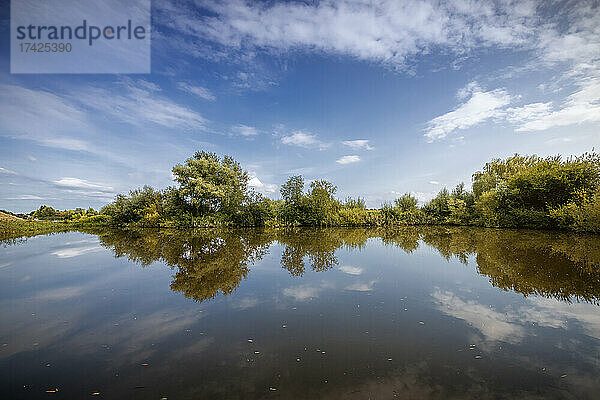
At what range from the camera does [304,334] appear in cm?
374

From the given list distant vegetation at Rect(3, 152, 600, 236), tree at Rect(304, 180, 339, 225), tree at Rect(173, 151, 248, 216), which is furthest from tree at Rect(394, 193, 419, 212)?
tree at Rect(173, 151, 248, 216)

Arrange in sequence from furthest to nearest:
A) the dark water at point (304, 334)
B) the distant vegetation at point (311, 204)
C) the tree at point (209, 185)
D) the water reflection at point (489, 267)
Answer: the tree at point (209, 185) → the distant vegetation at point (311, 204) → the water reflection at point (489, 267) → the dark water at point (304, 334)

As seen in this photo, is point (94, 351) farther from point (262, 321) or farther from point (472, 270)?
point (472, 270)

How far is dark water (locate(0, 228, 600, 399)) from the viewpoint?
104 inches

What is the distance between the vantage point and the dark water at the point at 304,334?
2639 mm

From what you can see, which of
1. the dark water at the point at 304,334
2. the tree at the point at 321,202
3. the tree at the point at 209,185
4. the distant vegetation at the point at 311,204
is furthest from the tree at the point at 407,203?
the dark water at the point at 304,334

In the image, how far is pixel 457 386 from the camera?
2572 mm

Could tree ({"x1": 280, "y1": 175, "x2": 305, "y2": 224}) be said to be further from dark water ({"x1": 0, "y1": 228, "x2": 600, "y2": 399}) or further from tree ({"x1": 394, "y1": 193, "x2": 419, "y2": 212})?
dark water ({"x1": 0, "y1": 228, "x2": 600, "y2": 399})

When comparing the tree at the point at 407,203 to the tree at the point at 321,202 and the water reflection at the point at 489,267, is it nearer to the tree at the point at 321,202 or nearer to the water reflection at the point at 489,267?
the tree at the point at 321,202

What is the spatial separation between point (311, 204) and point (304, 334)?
75.3 ft

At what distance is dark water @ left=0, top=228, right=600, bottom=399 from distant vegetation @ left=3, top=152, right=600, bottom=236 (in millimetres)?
17680

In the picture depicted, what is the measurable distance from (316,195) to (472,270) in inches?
757

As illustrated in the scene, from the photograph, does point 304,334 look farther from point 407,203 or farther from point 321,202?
point 407,203

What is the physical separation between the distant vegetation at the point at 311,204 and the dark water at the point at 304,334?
17680 mm
